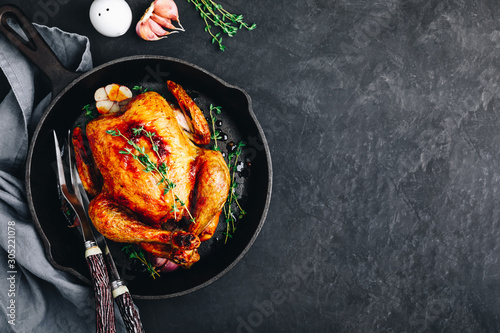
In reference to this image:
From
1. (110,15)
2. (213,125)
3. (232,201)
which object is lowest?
(232,201)

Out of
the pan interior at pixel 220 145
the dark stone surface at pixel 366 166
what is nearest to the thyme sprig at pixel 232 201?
the pan interior at pixel 220 145

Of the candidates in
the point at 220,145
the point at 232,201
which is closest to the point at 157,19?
the point at 220,145

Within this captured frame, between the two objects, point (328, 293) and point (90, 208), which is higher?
point (90, 208)

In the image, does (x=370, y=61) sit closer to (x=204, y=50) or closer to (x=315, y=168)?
(x=315, y=168)

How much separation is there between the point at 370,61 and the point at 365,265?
1.11m

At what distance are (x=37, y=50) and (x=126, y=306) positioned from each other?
4.06 ft

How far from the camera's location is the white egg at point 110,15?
2.02 m

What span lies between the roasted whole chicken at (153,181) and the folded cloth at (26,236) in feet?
1.28

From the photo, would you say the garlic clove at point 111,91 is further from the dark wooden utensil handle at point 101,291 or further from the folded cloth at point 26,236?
the dark wooden utensil handle at point 101,291

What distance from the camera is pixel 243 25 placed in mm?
2221

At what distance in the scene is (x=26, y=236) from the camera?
193 cm

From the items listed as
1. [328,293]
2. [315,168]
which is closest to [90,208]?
[315,168]

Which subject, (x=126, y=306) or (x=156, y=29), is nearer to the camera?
(x=126, y=306)

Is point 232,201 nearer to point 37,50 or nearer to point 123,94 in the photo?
point 123,94
